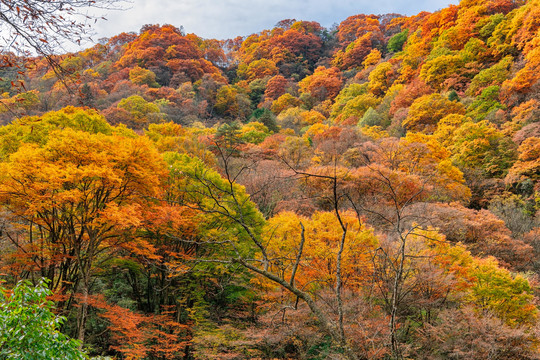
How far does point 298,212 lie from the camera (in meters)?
17.0

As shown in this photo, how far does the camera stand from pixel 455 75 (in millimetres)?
28734

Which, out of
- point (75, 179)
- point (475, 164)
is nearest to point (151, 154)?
point (75, 179)

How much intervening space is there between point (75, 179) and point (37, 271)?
257 inches

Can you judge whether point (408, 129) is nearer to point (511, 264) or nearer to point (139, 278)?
point (511, 264)

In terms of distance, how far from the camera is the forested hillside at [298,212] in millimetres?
6914

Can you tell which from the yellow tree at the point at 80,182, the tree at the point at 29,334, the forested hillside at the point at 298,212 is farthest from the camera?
the yellow tree at the point at 80,182

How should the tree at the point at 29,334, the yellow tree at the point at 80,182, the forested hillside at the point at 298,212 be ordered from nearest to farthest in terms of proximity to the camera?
the tree at the point at 29,334 < the forested hillside at the point at 298,212 < the yellow tree at the point at 80,182

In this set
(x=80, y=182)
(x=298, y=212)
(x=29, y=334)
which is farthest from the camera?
(x=298, y=212)

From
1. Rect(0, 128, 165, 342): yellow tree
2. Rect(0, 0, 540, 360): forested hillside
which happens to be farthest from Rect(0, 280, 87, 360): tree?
Rect(0, 128, 165, 342): yellow tree

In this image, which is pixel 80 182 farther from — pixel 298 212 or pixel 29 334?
pixel 298 212

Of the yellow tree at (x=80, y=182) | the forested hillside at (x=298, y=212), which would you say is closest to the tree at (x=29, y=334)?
the forested hillside at (x=298, y=212)

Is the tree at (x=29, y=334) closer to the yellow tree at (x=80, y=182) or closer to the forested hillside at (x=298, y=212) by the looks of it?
the forested hillside at (x=298, y=212)

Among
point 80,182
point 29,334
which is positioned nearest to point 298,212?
point 80,182

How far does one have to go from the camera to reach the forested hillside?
691 centimetres
